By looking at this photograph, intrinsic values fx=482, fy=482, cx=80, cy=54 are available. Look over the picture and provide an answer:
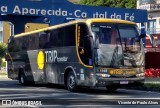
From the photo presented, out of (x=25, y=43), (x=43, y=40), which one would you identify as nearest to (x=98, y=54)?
(x=43, y=40)

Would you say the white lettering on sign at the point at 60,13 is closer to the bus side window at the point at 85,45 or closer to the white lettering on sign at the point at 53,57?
the white lettering on sign at the point at 53,57

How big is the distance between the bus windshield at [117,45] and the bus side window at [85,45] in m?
0.45

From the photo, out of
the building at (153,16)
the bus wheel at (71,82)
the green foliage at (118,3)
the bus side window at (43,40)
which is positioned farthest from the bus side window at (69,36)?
the green foliage at (118,3)

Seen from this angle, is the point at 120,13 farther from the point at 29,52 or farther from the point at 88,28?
the point at 88,28

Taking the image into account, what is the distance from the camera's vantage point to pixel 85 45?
21.5 m

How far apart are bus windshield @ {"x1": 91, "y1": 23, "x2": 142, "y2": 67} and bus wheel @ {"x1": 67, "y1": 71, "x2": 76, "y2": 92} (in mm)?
2195

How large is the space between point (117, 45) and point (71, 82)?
3.16m

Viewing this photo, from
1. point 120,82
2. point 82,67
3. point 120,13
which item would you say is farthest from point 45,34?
point 120,13

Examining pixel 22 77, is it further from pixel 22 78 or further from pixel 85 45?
pixel 85 45

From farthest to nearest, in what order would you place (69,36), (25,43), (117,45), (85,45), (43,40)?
(25,43)
(43,40)
(69,36)
(85,45)
(117,45)

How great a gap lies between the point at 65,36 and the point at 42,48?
135 inches

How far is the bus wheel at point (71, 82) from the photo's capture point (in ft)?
74.0

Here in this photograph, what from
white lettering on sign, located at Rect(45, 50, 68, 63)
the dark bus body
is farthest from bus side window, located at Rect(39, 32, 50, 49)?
the dark bus body

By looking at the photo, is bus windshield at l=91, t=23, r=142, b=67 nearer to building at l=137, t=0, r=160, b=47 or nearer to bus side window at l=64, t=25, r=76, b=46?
bus side window at l=64, t=25, r=76, b=46
